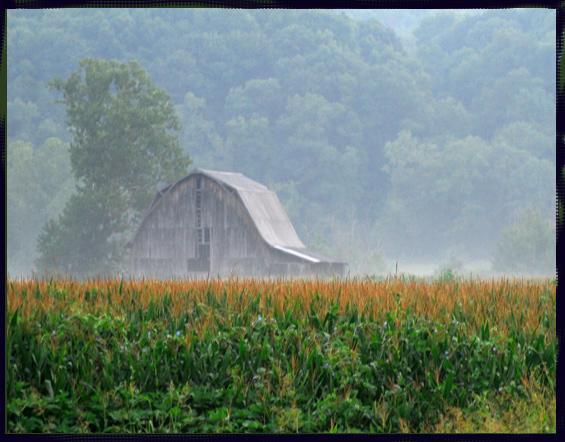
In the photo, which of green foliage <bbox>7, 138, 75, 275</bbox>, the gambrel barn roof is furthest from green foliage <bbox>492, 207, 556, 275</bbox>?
green foliage <bbox>7, 138, 75, 275</bbox>

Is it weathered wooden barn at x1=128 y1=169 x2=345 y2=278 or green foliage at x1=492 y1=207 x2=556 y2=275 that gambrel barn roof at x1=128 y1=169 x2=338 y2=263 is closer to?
weathered wooden barn at x1=128 y1=169 x2=345 y2=278

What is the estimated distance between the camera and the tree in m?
47.2

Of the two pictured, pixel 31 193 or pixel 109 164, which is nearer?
pixel 109 164

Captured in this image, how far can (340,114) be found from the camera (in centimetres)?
9112

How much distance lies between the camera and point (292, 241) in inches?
1592

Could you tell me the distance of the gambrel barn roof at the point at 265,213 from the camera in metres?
38.3

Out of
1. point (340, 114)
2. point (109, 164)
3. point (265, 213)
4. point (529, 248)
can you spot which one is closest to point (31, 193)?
point (109, 164)

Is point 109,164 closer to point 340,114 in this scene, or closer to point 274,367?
point 274,367

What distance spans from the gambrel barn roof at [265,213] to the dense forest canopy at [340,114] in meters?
18.6

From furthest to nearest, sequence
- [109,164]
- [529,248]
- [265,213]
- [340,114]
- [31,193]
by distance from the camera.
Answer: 1. [340,114]
2. [31,193]
3. [529,248]
4. [109,164]
5. [265,213]

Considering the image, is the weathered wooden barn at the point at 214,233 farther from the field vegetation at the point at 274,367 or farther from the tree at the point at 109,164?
the field vegetation at the point at 274,367

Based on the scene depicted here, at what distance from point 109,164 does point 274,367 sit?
43.3m

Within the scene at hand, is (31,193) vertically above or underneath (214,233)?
above

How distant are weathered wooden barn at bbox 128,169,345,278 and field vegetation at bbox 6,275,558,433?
91.1ft
